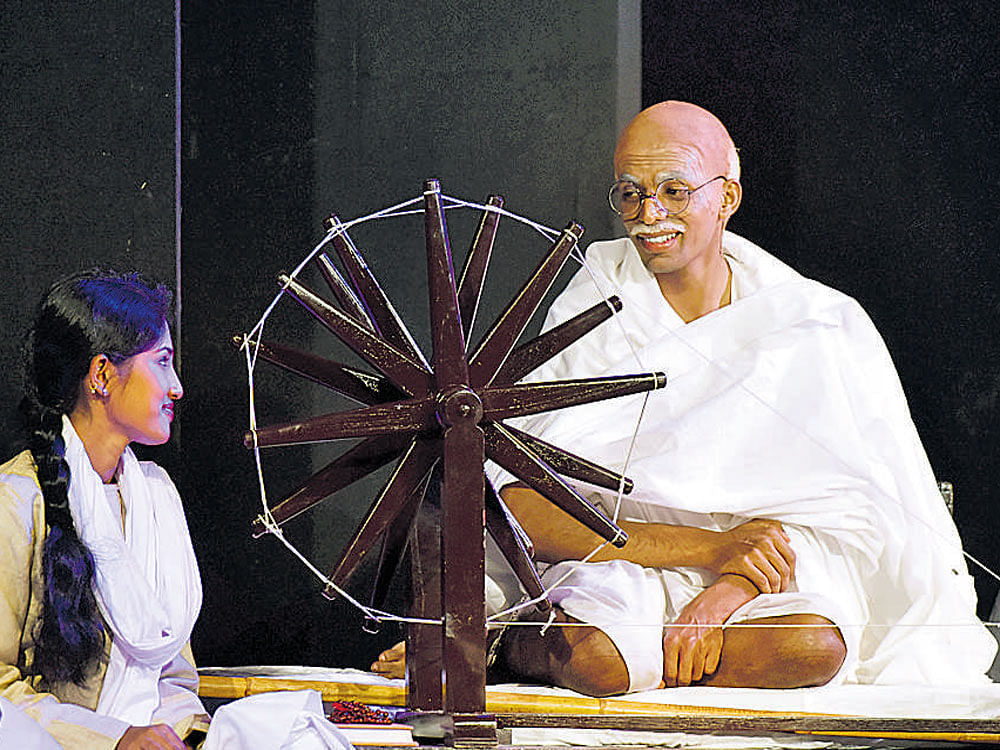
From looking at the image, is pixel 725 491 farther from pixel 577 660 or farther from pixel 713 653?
pixel 577 660

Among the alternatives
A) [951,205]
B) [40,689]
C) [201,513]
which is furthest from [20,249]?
[951,205]

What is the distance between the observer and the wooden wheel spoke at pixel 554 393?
2.24m

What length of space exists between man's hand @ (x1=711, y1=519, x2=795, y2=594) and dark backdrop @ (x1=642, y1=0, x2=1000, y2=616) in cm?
103

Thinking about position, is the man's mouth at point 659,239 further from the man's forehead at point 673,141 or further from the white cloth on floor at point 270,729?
the white cloth on floor at point 270,729

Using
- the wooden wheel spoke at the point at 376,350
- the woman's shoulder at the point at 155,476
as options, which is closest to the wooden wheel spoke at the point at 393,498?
the wooden wheel spoke at the point at 376,350

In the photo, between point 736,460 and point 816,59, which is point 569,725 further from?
point 816,59

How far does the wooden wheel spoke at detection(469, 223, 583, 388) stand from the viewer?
2293mm

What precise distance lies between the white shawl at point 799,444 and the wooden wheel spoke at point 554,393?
0.50m

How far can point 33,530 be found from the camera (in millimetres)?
2355

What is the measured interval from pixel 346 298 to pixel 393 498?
40 cm

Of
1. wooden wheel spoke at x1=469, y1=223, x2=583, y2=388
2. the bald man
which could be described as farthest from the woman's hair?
the bald man

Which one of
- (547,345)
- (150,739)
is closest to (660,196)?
(547,345)

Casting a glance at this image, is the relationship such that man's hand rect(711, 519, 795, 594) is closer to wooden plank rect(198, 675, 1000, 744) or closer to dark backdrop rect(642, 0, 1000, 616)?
wooden plank rect(198, 675, 1000, 744)

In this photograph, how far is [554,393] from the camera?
2.26m
